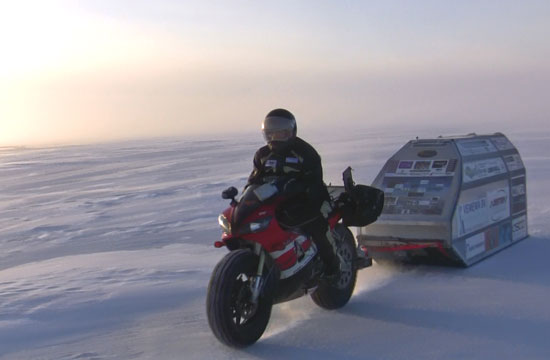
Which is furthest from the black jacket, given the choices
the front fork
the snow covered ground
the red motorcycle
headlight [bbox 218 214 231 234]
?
the snow covered ground

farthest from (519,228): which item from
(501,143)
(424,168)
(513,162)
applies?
(424,168)

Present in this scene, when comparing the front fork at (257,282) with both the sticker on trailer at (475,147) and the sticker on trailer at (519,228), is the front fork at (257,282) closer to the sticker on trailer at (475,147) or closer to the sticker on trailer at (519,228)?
the sticker on trailer at (475,147)

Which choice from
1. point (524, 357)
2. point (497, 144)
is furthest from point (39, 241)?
point (524, 357)

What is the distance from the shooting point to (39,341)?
4.38 metres

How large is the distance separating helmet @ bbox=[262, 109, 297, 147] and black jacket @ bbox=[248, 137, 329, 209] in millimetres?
60

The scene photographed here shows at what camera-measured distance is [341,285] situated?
496 centimetres

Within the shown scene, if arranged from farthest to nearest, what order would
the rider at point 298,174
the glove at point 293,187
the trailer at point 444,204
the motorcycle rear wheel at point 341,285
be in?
the trailer at point 444,204, the motorcycle rear wheel at point 341,285, the rider at point 298,174, the glove at point 293,187

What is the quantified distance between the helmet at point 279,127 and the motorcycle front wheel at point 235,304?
0.96 metres

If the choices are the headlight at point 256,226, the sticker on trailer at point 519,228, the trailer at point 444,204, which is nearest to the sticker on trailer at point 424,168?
the trailer at point 444,204

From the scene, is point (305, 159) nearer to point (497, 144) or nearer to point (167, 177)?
point (497, 144)

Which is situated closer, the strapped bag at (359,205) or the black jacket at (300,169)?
the black jacket at (300,169)

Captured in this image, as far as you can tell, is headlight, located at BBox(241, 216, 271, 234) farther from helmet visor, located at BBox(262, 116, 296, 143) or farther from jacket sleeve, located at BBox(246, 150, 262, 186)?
helmet visor, located at BBox(262, 116, 296, 143)

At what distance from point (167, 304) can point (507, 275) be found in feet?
10.3

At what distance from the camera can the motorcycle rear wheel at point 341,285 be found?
4.80 metres
